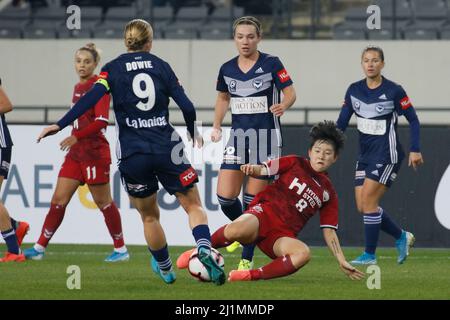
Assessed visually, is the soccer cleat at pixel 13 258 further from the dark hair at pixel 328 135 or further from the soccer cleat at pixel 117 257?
the dark hair at pixel 328 135

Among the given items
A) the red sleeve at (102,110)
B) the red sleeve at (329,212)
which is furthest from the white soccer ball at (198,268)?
the red sleeve at (102,110)

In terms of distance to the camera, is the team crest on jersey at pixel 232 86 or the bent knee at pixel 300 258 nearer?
the bent knee at pixel 300 258

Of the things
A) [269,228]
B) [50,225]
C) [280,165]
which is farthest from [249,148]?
[50,225]

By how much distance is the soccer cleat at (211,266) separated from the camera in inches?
337

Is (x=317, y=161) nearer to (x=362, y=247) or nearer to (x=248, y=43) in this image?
(x=248, y=43)

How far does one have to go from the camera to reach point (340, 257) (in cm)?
901

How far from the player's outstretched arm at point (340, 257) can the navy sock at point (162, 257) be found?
1.22m

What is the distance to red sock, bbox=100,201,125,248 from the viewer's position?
11891 millimetres

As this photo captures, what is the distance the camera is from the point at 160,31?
767 inches

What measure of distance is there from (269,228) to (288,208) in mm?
222

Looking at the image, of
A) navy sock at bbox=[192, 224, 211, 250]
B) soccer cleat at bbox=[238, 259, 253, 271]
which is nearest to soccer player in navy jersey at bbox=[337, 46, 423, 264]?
soccer cleat at bbox=[238, 259, 253, 271]

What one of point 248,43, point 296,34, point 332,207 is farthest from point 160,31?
point 332,207
